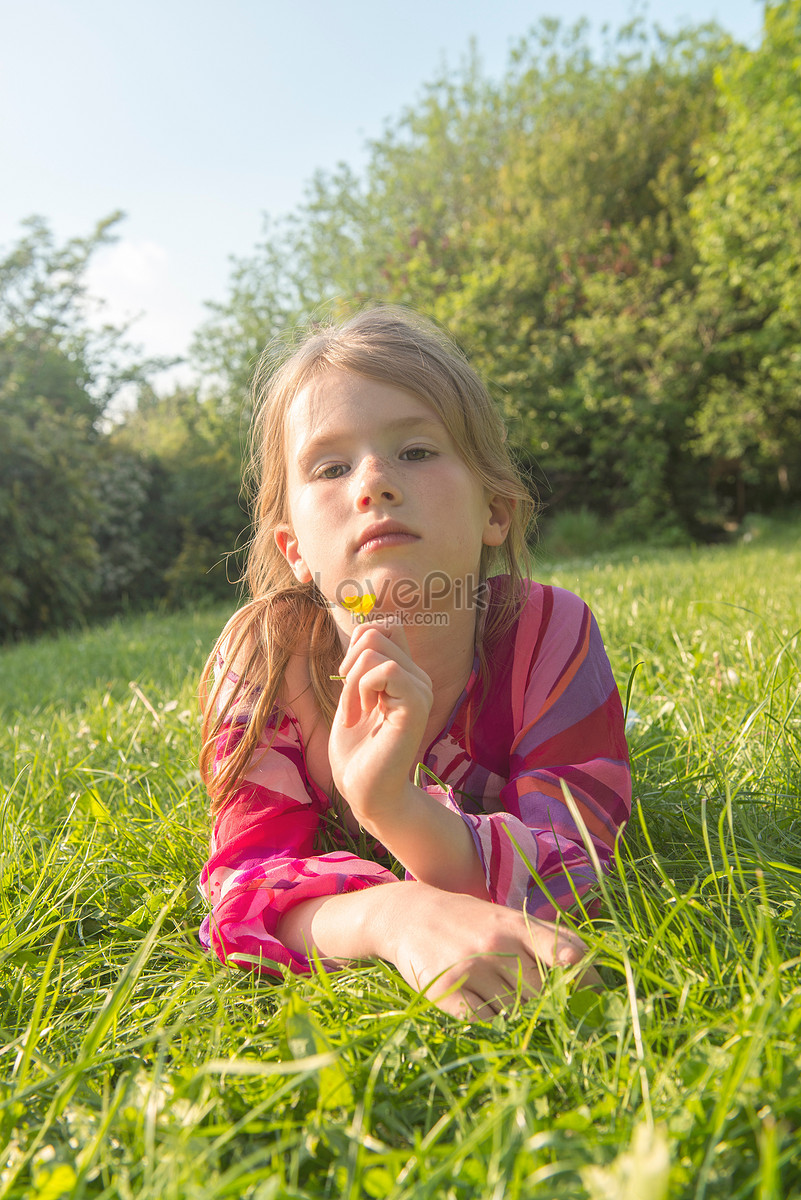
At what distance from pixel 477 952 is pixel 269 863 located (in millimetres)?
537

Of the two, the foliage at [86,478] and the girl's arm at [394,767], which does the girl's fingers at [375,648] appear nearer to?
the girl's arm at [394,767]

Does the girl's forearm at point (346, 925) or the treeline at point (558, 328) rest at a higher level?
the treeline at point (558, 328)

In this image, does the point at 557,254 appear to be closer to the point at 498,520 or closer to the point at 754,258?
the point at 754,258

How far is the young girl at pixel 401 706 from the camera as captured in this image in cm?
122

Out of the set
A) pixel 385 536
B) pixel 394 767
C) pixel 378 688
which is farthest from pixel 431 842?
pixel 385 536

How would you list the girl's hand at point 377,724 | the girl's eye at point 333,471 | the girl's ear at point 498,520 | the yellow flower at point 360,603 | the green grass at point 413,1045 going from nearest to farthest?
the green grass at point 413,1045 < the girl's hand at point 377,724 < the yellow flower at point 360,603 < the girl's eye at point 333,471 < the girl's ear at point 498,520

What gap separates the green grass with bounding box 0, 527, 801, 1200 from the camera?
2.40 ft

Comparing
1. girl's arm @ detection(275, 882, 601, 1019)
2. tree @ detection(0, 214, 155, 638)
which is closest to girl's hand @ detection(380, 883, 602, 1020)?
girl's arm @ detection(275, 882, 601, 1019)

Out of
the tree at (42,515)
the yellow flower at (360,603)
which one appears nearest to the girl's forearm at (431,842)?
the yellow flower at (360,603)

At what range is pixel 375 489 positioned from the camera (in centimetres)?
154

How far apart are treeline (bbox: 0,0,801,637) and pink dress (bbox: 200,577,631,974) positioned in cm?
849

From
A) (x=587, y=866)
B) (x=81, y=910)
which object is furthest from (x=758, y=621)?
(x=81, y=910)

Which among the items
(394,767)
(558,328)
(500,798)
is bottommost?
(500,798)

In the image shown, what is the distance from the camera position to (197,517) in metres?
14.7
